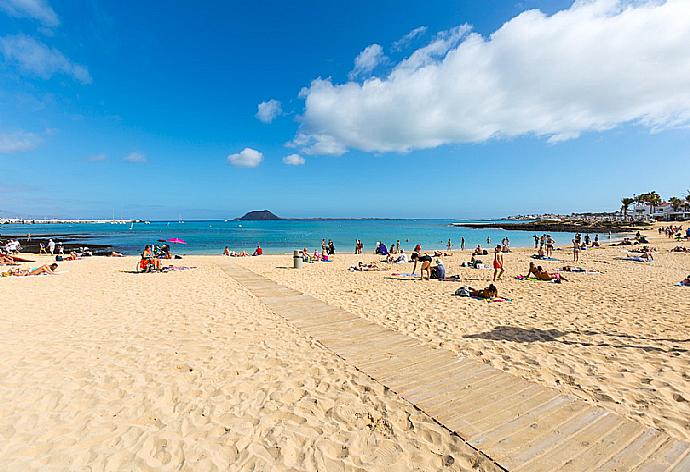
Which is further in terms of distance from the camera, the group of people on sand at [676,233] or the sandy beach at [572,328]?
the group of people on sand at [676,233]

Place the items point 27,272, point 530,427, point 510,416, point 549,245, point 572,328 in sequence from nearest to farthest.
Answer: point 530,427
point 510,416
point 572,328
point 27,272
point 549,245

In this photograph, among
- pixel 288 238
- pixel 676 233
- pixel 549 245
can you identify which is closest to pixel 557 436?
pixel 549 245

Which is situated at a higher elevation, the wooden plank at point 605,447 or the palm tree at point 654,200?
the palm tree at point 654,200

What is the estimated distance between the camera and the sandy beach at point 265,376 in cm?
337

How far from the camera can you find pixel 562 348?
6020mm

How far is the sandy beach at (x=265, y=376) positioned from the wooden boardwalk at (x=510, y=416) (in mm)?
229

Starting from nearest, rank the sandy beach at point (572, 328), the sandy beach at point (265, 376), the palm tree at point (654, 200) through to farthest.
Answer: the sandy beach at point (265, 376) < the sandy beach at point (572, 328) < the palm tree at point (654, 200)

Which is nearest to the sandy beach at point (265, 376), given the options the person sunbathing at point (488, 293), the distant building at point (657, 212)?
the person sunbathing at point (488, 293)

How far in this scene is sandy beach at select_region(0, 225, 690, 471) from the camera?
11.1ft

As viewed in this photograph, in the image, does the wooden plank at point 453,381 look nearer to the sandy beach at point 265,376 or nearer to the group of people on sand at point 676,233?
the sandy beach at point 265,376

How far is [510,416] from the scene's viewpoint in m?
3.82

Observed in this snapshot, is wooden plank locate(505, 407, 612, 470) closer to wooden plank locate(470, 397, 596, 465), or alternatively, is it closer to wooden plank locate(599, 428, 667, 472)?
wooden plank locate(470, 397, 596, 465)

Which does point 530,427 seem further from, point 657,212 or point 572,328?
point 657,212

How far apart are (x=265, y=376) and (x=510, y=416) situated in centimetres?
339
